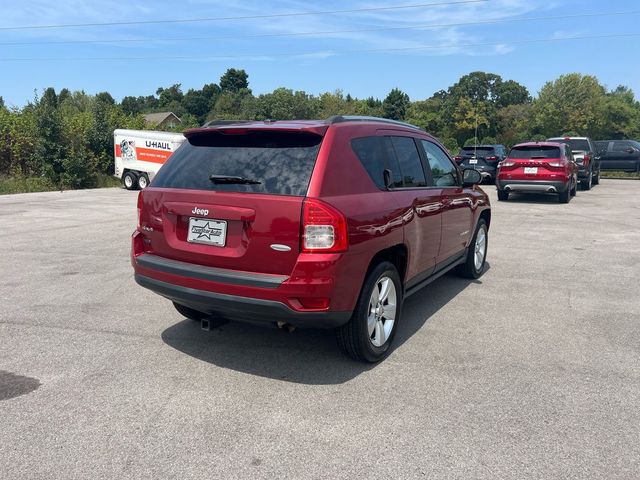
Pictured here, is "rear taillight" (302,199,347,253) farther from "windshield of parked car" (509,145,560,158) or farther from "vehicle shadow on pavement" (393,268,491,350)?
"windshield of parked car" (509,145,560,158)

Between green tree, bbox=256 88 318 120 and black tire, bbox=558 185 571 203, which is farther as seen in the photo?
green tree, bbox=256 88 318 120

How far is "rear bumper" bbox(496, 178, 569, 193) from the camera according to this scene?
47.6 feet

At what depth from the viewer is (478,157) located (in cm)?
2058

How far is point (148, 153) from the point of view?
21.5 m

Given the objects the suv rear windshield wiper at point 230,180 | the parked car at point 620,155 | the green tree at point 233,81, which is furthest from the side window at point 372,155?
the green tree at point 233,81

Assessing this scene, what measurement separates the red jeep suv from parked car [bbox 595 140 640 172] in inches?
926

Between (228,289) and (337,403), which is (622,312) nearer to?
(337,403)

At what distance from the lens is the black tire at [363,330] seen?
367cm

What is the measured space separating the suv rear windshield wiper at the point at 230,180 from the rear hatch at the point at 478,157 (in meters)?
17.7

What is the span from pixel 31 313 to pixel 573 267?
22.2 feet

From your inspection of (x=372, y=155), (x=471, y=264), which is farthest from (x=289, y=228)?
(x=471, y=264)

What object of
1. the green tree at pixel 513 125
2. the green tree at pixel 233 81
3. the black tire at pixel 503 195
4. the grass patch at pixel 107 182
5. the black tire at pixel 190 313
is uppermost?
the green tree at pixel 233 81

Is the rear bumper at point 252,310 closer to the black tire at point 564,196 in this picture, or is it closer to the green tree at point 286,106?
the black tire at point 564,196

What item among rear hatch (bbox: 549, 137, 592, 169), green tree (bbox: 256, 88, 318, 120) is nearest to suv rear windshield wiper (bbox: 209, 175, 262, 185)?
rear hatch (bbox: 549, 137, 592, 169)
